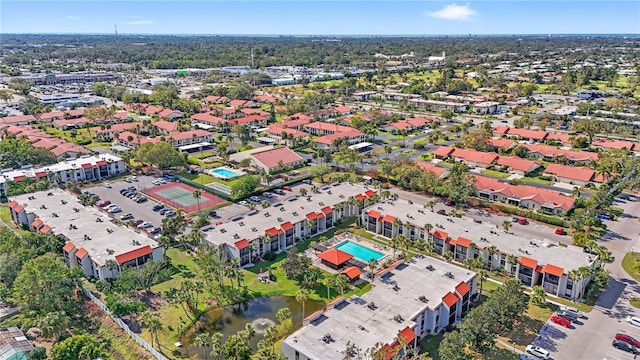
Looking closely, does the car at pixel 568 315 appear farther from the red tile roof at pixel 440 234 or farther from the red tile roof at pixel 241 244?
the red tile roof at pixel 241 244

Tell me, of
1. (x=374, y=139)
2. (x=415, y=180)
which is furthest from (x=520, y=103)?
(x=415, y=180)

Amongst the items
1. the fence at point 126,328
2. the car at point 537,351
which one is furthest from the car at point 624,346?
the fence at point 126,328

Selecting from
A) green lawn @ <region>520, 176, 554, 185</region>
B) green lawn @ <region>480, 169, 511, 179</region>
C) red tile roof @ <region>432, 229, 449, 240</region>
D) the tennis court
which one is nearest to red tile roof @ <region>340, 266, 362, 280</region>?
red tile roof @ <region>432, 229, 449, 240</region>

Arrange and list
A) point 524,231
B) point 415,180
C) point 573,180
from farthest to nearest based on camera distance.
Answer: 1. point 573,180
2. point 415,180
3. point 524,231

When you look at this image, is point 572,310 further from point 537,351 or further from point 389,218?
point 389,218

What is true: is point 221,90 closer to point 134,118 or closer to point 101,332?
point 134,118

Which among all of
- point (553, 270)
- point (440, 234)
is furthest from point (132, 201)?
point (553, 270)
